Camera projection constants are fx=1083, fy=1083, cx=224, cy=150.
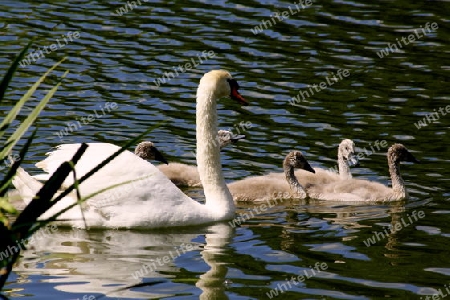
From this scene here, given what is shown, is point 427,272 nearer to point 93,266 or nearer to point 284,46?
point 93,266

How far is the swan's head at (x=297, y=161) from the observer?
44.1 ft

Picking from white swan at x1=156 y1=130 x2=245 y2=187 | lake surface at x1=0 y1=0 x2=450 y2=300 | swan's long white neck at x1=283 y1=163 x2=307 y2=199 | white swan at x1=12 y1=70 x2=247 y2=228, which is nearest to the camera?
lake surface at x1=0 y1=0 x2=450 y2=300

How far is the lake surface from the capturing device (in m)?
9.90

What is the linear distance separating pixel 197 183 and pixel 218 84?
226 centimetres

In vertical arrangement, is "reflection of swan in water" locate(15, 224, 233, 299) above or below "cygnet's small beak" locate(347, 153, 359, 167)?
below

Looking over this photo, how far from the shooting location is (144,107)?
1639 cm

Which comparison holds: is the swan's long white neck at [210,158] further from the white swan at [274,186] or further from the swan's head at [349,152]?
the swan's head at [349,152]

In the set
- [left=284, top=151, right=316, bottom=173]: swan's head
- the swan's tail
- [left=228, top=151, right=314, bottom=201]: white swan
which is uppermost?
the swan's tail

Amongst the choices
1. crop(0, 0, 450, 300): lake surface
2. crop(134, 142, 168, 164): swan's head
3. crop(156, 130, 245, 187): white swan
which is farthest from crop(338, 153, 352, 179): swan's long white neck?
crop(134, 142, 168, 164): swan's head

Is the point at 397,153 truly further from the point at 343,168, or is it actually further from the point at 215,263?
the point at 215,263

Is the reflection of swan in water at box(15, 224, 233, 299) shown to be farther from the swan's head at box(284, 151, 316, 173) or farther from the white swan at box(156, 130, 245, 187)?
the white swan at box(156, 130, 245, 187)

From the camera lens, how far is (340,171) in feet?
45.9

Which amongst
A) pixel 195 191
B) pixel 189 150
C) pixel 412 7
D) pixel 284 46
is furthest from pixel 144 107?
pixel 412 7

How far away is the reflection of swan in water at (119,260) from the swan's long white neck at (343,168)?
8.08 feet
